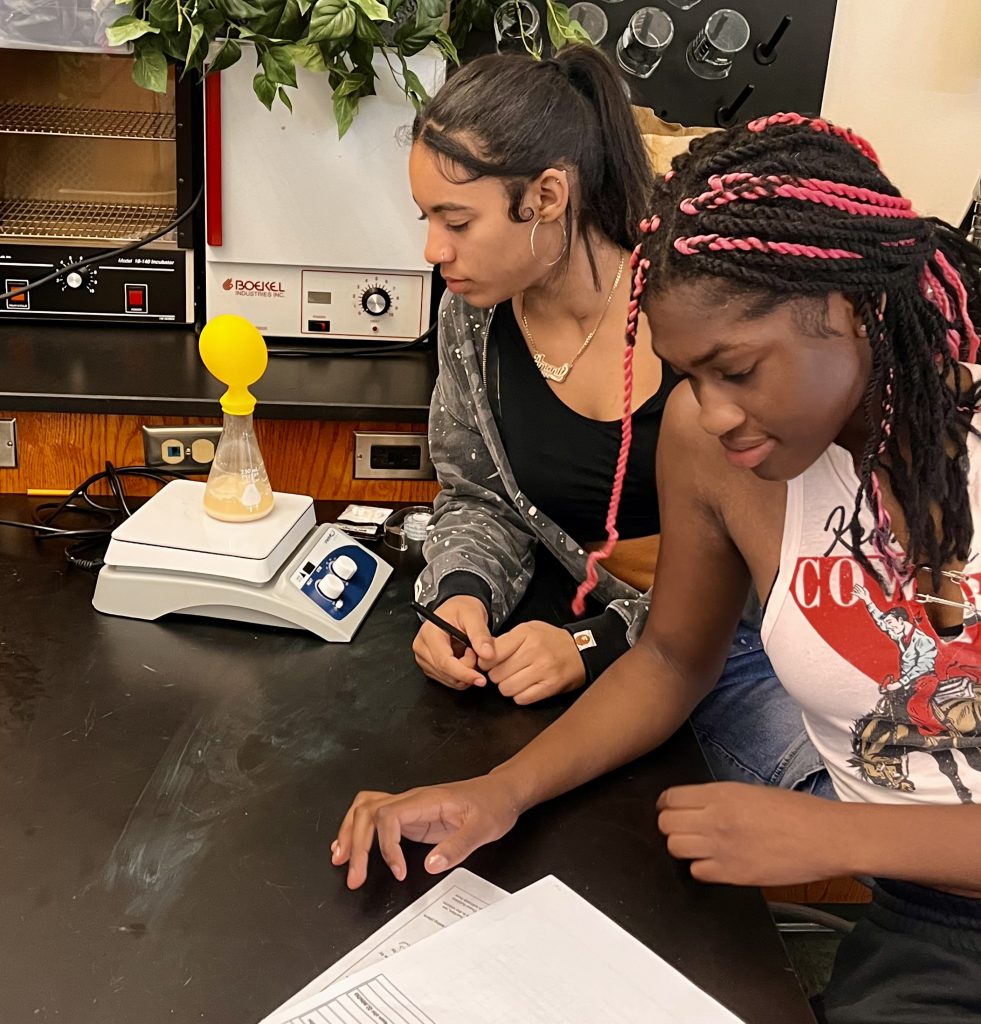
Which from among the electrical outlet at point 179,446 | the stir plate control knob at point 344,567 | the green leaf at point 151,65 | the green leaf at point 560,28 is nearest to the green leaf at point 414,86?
the green leaf at point 560,28

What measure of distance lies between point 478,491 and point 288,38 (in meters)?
0.66

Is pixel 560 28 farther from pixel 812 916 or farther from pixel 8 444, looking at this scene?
pixel 812 916

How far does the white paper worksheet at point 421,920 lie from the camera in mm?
747

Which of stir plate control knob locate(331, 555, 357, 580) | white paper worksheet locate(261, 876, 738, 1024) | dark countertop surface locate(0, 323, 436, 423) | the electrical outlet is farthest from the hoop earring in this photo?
white paper worksheet locate(261, 876, 738, 1024)

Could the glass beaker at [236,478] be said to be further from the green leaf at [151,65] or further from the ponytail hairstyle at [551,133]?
the green leaf at [151,65]

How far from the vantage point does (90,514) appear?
1.42 m

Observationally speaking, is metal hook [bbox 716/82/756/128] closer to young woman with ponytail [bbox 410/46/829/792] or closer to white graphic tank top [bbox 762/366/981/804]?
young woman with ponytail [bbox 410/46/829/792]

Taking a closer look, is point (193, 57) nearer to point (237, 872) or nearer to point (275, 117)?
point (275, 117)

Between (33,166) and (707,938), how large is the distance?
150 cm

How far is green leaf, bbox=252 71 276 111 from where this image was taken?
4.76ft

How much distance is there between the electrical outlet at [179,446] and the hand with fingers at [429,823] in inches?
29.3

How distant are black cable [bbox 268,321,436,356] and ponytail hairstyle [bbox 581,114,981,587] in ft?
2.82

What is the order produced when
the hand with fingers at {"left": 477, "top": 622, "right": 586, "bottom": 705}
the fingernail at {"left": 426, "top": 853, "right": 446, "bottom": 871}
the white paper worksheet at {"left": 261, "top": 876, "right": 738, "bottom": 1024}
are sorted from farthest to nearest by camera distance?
the hand with fingers at {"left": 477, "top": 622, "right": 586, "bottom": 705}
the fingernail at {"left": 426, "top": 853, "right": 446, "bottom": 871}
the white paper worksheet at {"left": 261, "top": 876, "right": 738, "bottom": 1024}

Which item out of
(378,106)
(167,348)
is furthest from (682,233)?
(167,348)
